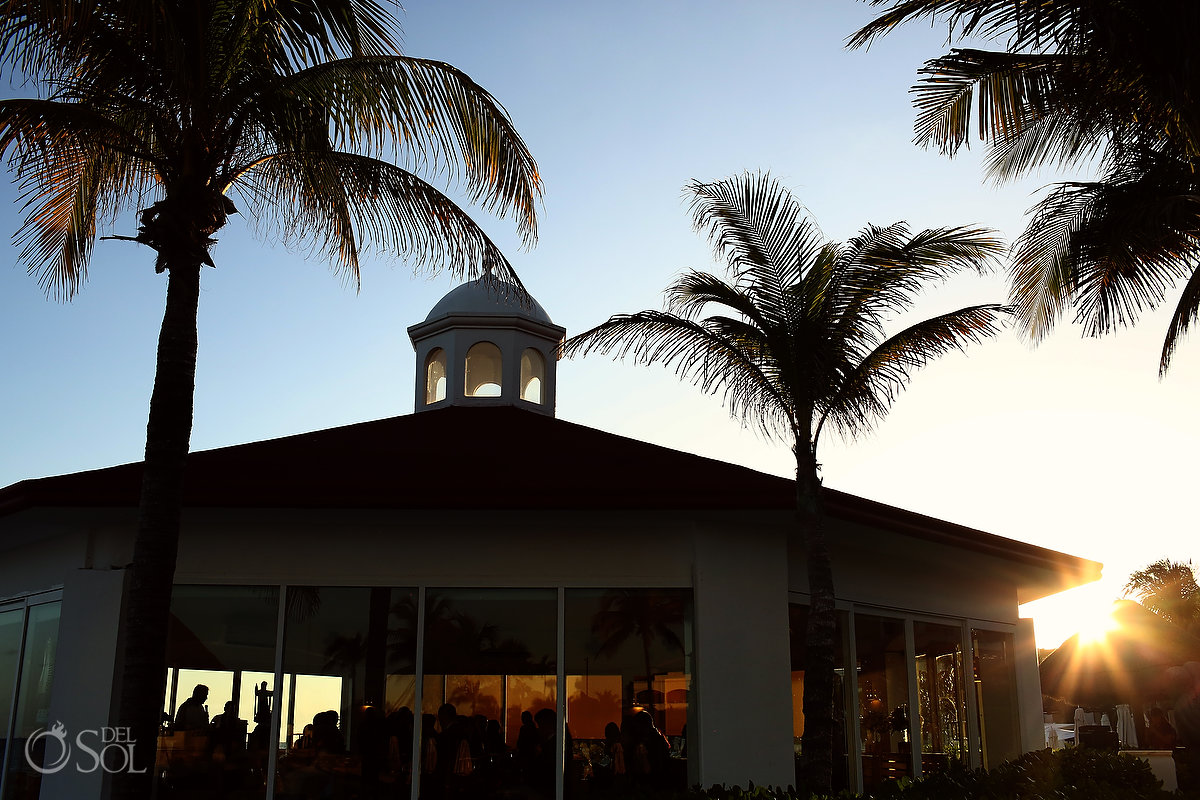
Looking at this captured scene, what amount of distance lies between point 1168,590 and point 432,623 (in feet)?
133

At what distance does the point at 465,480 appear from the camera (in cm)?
1070

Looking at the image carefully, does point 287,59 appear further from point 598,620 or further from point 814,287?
point 598,620

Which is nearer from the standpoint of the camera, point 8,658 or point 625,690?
point 625,690

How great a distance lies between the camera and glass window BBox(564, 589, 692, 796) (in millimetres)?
10875

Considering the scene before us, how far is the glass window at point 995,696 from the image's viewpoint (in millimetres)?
15070

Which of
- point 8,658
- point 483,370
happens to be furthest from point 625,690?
point 483,370

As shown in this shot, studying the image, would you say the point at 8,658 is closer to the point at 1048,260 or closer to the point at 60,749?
the point at 60,749

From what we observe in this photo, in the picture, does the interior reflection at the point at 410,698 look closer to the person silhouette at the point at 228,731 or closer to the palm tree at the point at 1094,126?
the person silhouette at the point at 228,731

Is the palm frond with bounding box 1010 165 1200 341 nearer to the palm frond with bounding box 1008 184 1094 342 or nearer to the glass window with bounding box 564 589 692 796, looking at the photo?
the palm frond with bounding box 1008 184 1094 342

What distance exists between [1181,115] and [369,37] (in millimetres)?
6536

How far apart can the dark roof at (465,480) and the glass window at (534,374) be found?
3659 millimetres

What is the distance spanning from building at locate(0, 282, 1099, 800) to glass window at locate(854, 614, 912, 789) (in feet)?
5.43

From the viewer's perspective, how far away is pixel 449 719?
10789mm

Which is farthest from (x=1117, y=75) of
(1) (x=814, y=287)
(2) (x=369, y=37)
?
(2) (x=369, y=37)
